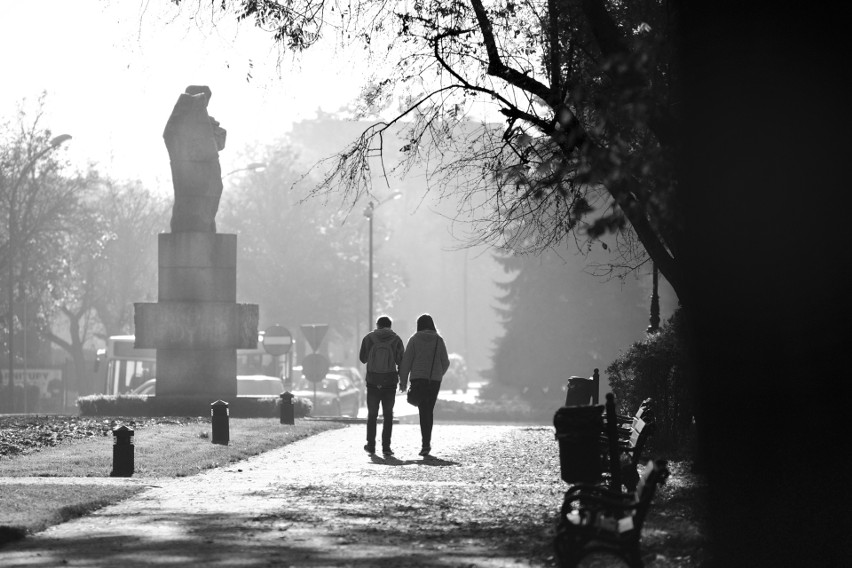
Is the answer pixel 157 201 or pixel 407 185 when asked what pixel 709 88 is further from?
pixel 407 185

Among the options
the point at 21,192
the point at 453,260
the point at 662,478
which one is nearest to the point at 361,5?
the point at 662,478

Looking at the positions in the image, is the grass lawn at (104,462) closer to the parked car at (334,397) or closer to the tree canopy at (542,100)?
the tree canopy at (542,100)

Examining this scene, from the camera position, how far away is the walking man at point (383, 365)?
19891 mm

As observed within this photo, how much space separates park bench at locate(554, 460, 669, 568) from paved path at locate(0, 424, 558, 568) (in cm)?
101

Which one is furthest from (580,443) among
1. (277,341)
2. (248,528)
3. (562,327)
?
(562,327)

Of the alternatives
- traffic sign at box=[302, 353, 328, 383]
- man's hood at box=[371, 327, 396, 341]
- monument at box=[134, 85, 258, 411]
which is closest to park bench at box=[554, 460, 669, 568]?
man's hood at box=[371, 327, 396, 341]

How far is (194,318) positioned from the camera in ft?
103

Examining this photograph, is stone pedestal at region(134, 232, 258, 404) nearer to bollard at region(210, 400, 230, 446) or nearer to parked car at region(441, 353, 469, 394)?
bollard at region(210, 400, 230, 446)

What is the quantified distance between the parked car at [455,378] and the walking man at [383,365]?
7345 cm

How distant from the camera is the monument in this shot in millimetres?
31328

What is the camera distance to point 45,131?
54.4 meters

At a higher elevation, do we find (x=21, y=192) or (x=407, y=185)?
(x=407, y=185)

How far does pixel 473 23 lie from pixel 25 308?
4238 cm

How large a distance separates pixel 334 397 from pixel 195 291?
18.9 m
